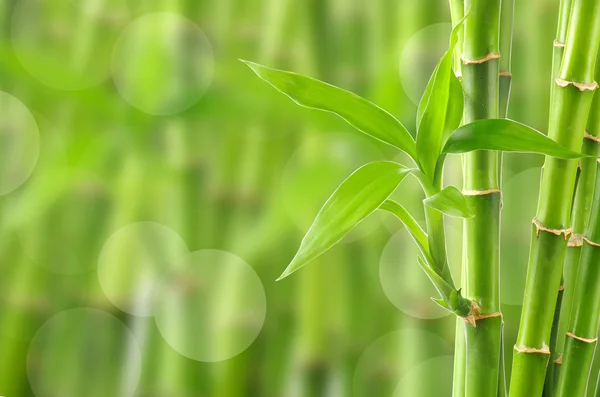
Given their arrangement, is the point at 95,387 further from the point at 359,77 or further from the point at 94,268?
the point at 359,77

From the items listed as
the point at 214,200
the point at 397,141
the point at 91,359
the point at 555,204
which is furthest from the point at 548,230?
the point at 91,359

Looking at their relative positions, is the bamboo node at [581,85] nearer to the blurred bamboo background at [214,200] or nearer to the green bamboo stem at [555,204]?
the green bamboo stem at [555,204]

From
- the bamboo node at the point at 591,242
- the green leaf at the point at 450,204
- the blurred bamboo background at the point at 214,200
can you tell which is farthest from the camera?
the blurred bamboo background at the point at 214,200

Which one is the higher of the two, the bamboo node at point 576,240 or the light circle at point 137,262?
the bamboo node at point 576,240

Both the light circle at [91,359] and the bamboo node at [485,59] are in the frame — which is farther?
the light circle at [91,359]

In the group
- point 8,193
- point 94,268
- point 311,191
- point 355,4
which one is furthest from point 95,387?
point 355,4

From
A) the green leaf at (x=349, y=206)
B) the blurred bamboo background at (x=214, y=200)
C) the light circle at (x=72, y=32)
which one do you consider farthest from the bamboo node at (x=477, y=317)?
the light circle at (x=72, y=32)

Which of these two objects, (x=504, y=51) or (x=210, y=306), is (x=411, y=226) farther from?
(x=210, y=306)
